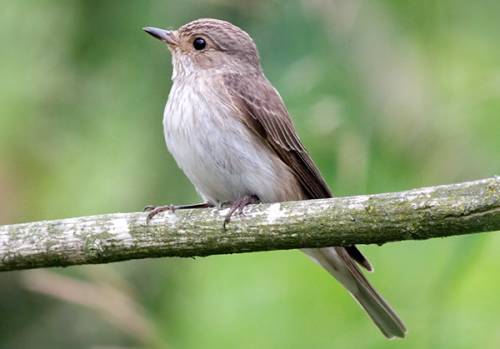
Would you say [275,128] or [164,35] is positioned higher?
[164,35]

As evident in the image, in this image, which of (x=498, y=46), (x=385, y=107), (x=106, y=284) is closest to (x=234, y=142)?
(x=385, y=107)

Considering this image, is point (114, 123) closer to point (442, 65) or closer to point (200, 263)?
point (200, 263)

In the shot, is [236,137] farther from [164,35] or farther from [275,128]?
[164,35]

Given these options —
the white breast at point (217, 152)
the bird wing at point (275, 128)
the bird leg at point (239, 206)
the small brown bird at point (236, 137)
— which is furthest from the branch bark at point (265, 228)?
the bird wing at point (275, 128)

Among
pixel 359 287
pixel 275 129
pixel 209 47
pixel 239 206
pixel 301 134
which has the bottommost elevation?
pixel 359 287

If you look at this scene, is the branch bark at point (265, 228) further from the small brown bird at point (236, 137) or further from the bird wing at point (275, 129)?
the bird wing at point (275, 129)

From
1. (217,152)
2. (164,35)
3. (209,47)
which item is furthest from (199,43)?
(217,152)

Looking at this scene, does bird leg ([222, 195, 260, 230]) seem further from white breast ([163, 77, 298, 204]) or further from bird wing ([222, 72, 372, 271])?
bird wing ([222, 72, 372, 271])

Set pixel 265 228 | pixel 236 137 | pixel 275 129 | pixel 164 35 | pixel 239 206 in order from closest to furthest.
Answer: pixel 265 228 → pixel 239 206 → pixel 236 137 → pixel 275 129 → pixel 164 35
